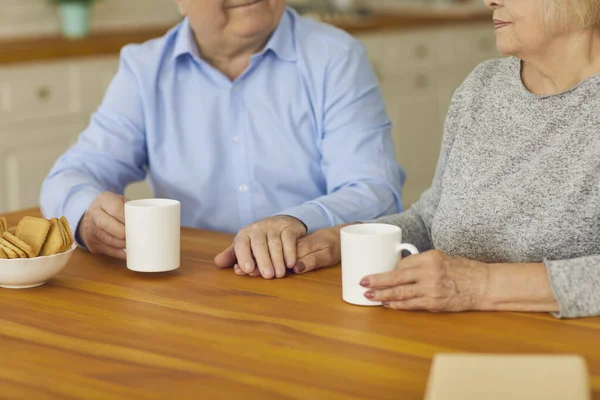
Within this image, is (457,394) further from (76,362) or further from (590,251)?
(590,251)

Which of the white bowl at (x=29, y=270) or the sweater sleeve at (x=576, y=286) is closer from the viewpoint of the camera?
the sweater sleeve at (x=576, y=286)

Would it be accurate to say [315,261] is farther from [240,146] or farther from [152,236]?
[240,146]

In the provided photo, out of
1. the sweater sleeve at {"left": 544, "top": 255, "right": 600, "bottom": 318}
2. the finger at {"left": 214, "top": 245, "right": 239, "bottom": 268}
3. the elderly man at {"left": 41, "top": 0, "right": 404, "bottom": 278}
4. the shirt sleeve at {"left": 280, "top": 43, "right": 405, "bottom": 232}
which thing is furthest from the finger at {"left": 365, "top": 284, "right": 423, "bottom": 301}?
the elderly man at {"left": 41, "top": 0, "right": 404, "bottom": 278}

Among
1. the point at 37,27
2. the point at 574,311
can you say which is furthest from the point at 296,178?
the point at 37,27

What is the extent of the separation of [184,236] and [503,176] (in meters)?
0.60

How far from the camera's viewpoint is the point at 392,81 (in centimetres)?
460

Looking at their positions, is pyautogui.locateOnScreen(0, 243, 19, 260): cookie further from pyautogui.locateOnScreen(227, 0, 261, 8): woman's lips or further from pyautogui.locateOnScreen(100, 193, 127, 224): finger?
pyautogui.locateOnScreen(227, 0, 261, 8): woman's lips

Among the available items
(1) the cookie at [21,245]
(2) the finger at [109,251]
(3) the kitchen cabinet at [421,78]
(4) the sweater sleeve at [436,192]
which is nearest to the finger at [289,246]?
(4) the sweater sleeve at [436,192]

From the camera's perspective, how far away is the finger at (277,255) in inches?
58.5

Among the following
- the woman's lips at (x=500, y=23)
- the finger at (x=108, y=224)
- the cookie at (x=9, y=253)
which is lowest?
the finger at (x=108, y=224)

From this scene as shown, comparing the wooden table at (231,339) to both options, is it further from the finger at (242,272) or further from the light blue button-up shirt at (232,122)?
the light blue button-up shirt at (232,122)

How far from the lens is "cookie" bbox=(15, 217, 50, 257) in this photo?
4.72ft

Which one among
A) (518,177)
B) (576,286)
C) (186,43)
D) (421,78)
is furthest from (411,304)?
(421,78)

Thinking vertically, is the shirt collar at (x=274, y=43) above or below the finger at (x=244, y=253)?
above
